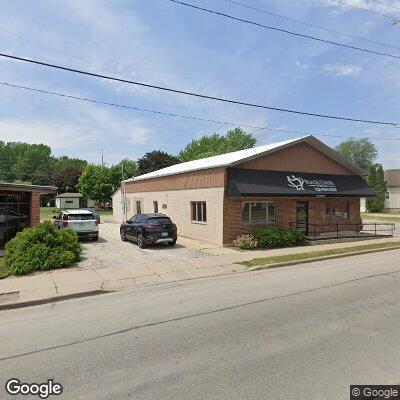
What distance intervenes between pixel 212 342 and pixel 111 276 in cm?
641

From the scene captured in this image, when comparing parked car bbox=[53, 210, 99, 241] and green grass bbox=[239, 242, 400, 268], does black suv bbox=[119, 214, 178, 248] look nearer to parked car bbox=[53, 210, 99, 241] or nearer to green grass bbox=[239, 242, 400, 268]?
parked car bbox=[53, 210, 99, 241]

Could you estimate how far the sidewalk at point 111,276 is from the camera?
32.5 feet

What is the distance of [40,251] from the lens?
42.7 feet

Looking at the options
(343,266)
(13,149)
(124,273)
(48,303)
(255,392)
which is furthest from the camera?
(13,149)

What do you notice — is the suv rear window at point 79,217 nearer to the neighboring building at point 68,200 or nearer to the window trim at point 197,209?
the window trim at point 197,209

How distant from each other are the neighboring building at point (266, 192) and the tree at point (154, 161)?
4117 centimetres

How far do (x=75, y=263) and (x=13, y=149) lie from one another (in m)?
145

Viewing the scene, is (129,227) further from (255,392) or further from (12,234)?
(255,392)

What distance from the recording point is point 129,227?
1998 centimetres

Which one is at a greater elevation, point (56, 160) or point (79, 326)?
point (56, 160)

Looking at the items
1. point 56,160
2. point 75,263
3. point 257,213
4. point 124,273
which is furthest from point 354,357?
point 56,160

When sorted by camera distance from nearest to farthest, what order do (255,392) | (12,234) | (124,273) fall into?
(255,392) < (124,273) < (12,234)

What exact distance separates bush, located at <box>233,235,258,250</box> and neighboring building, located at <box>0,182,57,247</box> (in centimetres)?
924

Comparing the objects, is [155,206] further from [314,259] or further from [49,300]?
[49,300]
